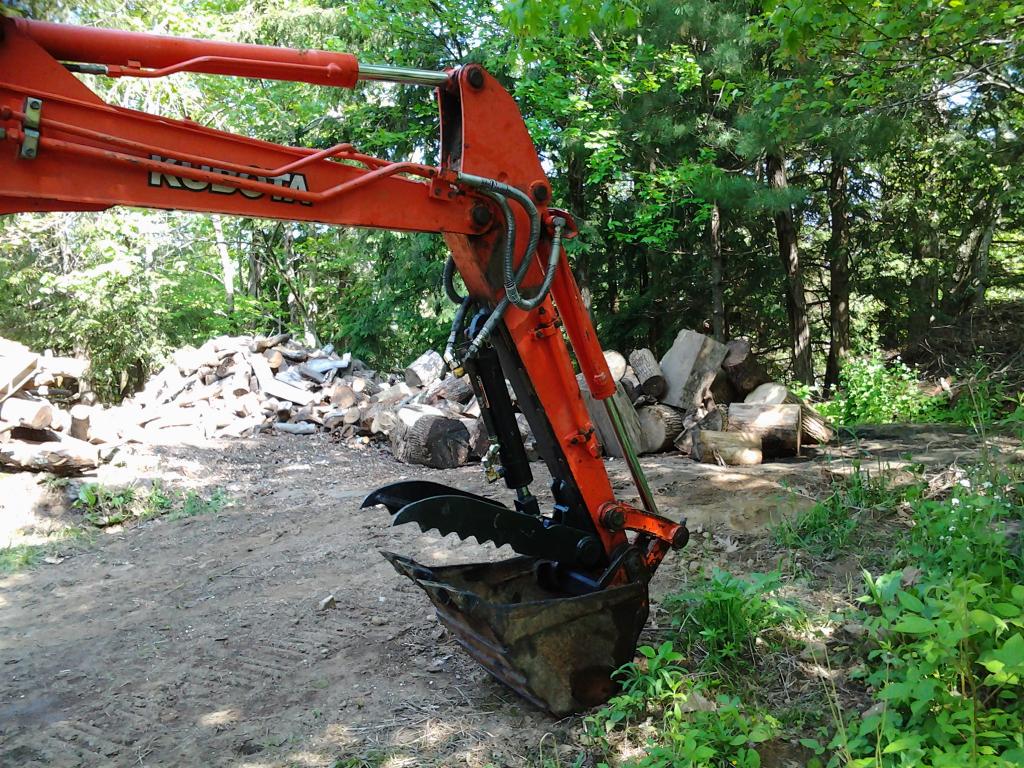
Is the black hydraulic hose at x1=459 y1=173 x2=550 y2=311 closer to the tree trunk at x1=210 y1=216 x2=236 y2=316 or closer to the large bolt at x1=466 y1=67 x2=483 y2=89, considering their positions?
the large bolt at x1=466 y1=67 x2=483 y2=89

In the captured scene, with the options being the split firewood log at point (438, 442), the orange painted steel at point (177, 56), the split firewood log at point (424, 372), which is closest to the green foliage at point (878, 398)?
the split firewood log at point (438, 442)

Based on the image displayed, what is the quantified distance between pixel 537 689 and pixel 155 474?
590cm

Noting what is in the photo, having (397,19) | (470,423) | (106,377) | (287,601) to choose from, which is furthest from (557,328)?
(106,377)

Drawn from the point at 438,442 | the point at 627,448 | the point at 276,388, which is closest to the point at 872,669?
the point at 627,448

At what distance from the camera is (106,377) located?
14.8 metres

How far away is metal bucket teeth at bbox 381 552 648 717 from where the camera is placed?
9.73ft

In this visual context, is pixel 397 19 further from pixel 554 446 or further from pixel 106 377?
pixel 554 446

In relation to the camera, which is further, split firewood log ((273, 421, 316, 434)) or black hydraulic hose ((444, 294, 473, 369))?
split firewood log ((273, 421, 316, 434))

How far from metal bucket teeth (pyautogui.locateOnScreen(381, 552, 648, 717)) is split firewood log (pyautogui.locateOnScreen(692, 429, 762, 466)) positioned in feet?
13.3

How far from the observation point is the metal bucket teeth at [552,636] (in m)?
2.97

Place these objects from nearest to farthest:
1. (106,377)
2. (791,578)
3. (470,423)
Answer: (791,578) → (470,423) → (106,377)

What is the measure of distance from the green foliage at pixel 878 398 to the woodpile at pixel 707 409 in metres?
1.19

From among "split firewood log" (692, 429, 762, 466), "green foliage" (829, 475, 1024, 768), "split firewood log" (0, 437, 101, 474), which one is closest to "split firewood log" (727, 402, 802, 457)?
"split firewood log" (692, 429, 762, 466)

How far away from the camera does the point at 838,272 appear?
1315 centimetres
